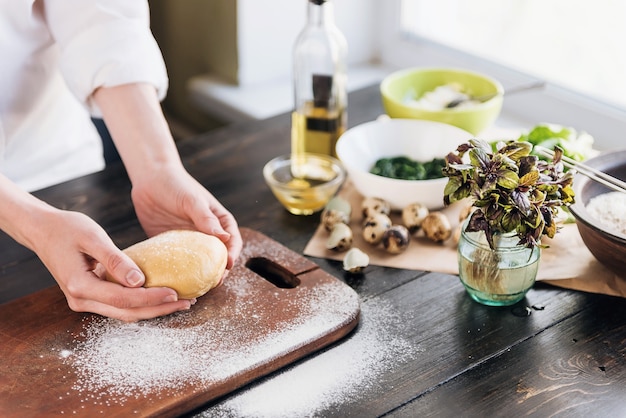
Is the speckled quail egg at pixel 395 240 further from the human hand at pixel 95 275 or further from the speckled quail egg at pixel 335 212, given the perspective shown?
the human hand at pixel 95 275

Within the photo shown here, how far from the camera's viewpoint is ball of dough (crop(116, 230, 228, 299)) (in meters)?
1.01

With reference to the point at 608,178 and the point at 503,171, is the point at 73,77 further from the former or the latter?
the point at 608,178

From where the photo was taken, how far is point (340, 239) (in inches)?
46.6

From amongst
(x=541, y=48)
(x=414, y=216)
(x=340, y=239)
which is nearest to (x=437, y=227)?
(x=414, y=216)

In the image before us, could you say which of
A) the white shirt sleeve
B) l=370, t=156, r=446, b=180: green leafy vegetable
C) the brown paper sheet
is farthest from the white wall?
the brown paper sheet

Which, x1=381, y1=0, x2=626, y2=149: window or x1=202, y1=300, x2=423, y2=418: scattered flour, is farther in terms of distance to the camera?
x1=381, y1=0, x2=626, y2=149: window

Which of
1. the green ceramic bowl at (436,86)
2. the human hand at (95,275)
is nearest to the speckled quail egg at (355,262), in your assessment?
the human hand at (95,275)

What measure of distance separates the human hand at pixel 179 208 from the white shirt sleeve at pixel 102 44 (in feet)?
0.64

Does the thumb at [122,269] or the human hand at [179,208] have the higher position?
the thumb at [122,269]

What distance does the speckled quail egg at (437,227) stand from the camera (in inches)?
47.1

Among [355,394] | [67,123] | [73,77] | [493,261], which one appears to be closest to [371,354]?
[355,394]

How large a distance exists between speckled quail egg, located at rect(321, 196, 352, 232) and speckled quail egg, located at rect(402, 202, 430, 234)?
0.31 ft

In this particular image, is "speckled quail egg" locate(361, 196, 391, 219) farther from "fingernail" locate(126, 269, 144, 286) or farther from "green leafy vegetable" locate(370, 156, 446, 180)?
"fingernail" locate(126, 269, 144, 286)

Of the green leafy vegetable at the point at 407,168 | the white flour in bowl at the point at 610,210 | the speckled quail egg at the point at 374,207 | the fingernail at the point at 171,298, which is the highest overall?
the white flour in bowl at the point at 610,210
